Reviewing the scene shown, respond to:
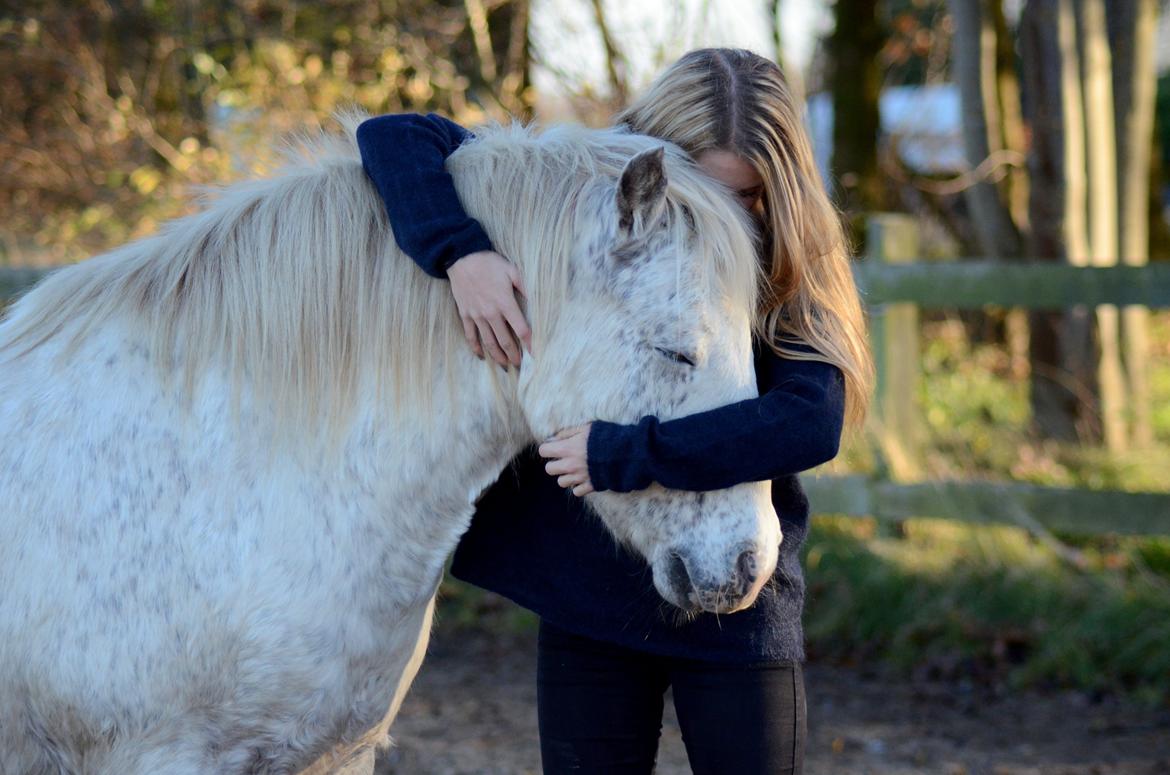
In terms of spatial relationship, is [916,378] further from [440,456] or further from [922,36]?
[922,36]

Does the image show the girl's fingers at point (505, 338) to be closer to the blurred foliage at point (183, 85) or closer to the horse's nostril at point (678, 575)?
the horse's nostril at point (678, 575)

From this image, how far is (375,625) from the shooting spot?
1.79m

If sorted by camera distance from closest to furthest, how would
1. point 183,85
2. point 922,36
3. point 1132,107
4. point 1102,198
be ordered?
point 1102,198, point 1132,107, point 183,85, point 922,36

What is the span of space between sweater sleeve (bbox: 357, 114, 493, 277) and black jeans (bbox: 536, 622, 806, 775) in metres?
0.70

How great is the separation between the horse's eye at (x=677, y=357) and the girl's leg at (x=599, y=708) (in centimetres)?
55

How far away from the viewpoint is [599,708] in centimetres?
195

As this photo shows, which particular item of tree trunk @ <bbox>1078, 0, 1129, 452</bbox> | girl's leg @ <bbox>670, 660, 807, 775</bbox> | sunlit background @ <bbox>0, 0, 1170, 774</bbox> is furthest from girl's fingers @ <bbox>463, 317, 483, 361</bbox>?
tree trunk @ <bbox>1078, 0, 1129, 452</bbox>

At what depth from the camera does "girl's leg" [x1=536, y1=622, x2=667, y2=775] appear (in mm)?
1945

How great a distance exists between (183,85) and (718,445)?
5.75m

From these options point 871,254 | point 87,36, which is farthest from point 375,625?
point 87,36

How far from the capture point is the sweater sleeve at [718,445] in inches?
65.1

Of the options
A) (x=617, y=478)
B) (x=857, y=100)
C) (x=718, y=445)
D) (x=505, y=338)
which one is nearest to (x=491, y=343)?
(x=505, y=338)

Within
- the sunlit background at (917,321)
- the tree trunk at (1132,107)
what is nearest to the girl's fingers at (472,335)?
the sunlit background at (917,321)

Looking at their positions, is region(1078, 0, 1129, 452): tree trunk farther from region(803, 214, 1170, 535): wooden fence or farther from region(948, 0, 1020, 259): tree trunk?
region(803, 214, 1170, 535): wooden fence
